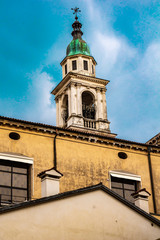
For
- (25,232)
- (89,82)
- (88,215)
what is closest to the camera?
(25,232)

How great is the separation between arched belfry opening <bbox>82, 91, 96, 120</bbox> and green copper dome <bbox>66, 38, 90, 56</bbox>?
5566 millimetres

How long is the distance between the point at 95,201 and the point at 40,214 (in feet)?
7.65

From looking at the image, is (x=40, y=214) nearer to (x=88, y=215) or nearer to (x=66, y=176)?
(x=88, y=215)

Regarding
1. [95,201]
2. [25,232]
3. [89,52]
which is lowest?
[25,232]

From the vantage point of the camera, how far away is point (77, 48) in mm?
59844

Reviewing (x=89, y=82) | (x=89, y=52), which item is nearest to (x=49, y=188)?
(x=89, y=82)

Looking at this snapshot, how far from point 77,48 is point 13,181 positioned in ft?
125

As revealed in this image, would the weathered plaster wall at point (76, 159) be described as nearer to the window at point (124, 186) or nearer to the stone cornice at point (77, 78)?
the window at point (124, 186)

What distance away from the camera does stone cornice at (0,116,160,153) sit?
24.8 meters

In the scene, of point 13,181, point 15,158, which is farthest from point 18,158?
point 13,181

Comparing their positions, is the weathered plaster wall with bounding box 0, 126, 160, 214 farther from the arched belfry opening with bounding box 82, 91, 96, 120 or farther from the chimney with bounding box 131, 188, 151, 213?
the arched belfry opening with bounding box 82, 91, 96, 120

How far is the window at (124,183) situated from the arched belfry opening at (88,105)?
91.4 ft

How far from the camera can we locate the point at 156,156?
28641 mm

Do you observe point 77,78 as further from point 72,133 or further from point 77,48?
point 72,133
